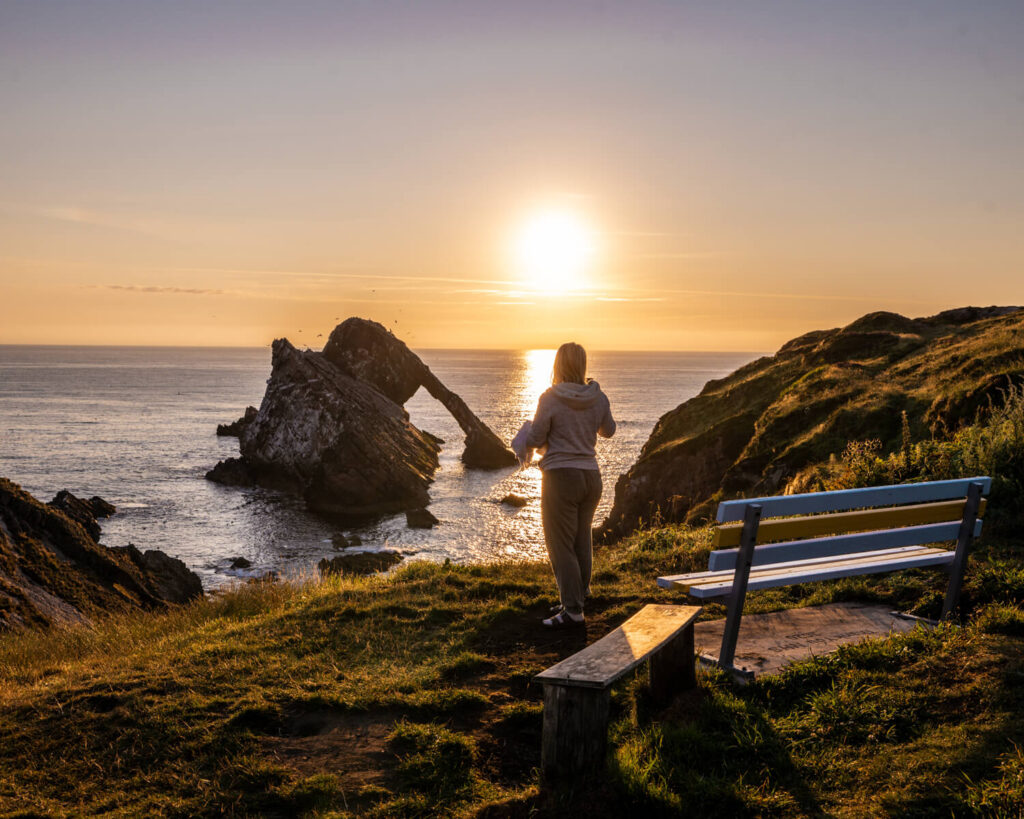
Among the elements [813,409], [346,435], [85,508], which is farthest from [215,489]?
[813,409]

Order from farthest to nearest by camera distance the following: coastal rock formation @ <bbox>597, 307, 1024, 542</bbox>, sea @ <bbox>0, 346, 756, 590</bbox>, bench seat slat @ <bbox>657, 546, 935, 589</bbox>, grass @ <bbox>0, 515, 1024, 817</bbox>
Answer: sea @ <bbox>0, 346, 756, 590</bbox>, coastal rock formation @ <bbox>597, 307, 1024, 542</bbox>, bench seat slat @ <bbox>657, 546, 935, 589</bbox>, grass @ <bbox>0, 515, 1024, 817</bbox>

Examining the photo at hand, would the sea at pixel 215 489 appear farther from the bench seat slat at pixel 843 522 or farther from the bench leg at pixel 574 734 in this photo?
the bench leg at pixel 574 734

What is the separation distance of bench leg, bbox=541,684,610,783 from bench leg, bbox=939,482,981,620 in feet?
12.7

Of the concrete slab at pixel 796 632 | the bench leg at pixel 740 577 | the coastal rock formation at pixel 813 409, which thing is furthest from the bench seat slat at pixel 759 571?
the coastal rock formation at pixel 813 409

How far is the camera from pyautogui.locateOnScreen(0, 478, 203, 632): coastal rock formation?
472 inches

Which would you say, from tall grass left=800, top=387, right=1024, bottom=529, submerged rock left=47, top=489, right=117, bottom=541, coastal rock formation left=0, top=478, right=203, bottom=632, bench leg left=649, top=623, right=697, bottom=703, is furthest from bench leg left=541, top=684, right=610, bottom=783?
submerged rock left=47, top=489, right=117, bottom=541

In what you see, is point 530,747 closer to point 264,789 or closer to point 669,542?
point 264,789

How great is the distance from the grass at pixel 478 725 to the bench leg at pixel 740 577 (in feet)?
0.77

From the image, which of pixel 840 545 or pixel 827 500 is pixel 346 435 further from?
pixel 827 500

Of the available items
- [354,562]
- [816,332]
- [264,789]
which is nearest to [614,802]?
[264,789]

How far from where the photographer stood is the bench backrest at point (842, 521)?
527 cm

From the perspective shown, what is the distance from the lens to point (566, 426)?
22.6 ft

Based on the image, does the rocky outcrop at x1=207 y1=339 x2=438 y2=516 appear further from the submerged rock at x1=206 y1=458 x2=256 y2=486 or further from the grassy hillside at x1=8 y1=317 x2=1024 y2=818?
the grassy hillside at x1=8 y1=317 x2=1024 y2=818

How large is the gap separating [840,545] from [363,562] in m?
26.9
